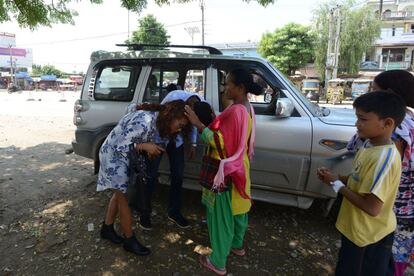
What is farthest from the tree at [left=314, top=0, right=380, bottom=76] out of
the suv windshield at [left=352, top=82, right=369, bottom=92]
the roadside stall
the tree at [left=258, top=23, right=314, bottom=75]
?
the roadside stall

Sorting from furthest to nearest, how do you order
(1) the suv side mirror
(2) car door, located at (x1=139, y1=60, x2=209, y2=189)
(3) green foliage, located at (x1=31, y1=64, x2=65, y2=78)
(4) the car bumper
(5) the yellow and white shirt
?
(3) green foliage, located at (x1=31, y1=64, x2=65, y2=78) < (4) the car bumper < (2) car door, located at (x1=139, y1=60, x2=209, y2=189) < (1) the suv side mirror < (5) the yellow and white shirt

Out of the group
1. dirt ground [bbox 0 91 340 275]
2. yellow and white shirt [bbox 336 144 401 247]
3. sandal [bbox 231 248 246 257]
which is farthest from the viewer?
sandal [bbox 231 248 246 257]

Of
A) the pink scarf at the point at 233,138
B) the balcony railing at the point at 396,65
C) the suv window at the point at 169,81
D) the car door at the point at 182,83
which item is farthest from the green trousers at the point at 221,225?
the balcony railing at the point at 396,65

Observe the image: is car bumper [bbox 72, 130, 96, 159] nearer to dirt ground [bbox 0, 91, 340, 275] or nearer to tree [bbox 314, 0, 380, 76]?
dirt ground [bbox 0, 91, 340, 275]

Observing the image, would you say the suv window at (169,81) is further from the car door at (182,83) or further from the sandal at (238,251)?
the sandal at (238,251)

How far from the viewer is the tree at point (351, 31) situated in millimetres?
32312

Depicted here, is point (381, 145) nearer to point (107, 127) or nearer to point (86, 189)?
point (107, 127)

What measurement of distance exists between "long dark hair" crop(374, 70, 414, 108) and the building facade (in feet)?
131

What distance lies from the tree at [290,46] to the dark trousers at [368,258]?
3339 centimetres

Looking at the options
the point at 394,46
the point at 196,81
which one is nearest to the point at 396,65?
the point at 394,46

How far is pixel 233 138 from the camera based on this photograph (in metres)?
2.49

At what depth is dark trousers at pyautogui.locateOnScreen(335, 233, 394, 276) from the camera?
6.48 ft

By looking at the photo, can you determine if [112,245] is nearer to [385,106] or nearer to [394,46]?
[385,106]

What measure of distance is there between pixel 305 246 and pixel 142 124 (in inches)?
82.0
